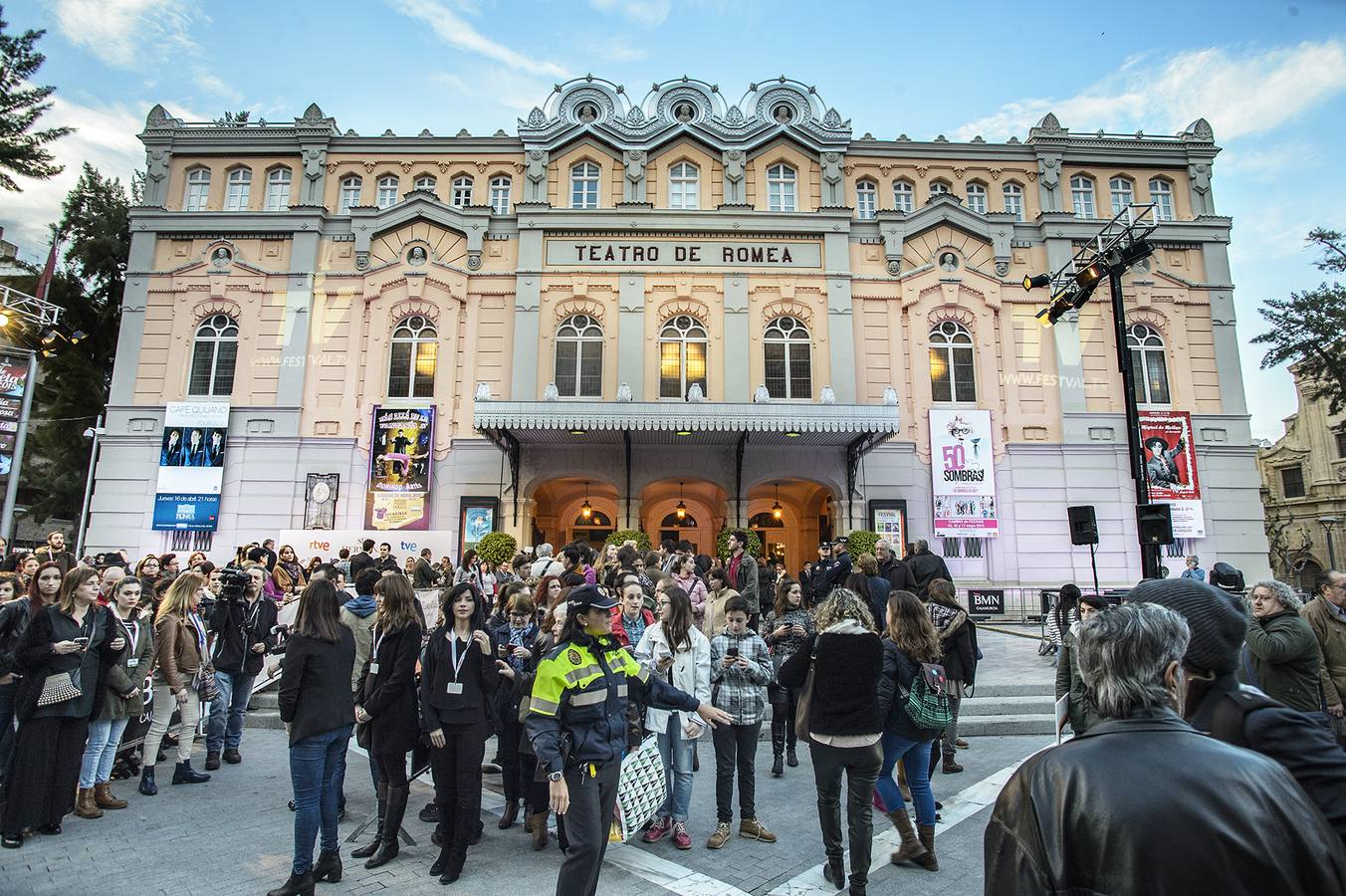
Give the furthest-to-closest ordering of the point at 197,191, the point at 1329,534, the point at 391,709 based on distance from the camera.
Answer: the point at 1329,534, the point at 197,191, the point at 391,709

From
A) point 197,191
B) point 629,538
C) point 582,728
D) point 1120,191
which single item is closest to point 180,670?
point 582,728

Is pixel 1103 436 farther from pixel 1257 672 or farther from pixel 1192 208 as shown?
pixel 1257 672

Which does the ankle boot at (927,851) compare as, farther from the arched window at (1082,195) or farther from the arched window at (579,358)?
the arched window at (1082,195)

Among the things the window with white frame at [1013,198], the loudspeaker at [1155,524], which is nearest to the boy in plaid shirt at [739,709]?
the loudspeaker at [1155,524]

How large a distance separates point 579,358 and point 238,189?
12560mm

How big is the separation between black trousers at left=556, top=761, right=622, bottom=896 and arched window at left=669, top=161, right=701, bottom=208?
20.4 meters

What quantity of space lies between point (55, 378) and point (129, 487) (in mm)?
8736

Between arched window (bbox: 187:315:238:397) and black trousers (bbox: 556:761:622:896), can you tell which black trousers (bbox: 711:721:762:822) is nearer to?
black trousers (bbox: 556:761:622:896)

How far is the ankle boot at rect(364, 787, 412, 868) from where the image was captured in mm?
5402

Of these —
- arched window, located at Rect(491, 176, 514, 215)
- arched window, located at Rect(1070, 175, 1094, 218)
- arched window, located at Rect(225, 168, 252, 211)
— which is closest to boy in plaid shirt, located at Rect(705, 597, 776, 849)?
arched window, located at Rect(491, 176, 514, 215)

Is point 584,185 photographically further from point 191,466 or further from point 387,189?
point 191,466

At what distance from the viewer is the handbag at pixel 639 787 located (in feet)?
15.0

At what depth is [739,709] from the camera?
5.98 metres

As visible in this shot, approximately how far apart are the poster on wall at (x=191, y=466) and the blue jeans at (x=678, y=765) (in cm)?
1881
